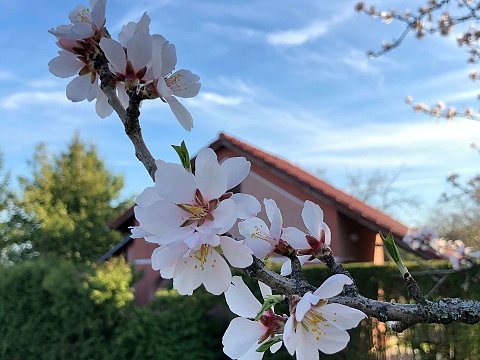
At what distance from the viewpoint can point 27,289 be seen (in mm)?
6426

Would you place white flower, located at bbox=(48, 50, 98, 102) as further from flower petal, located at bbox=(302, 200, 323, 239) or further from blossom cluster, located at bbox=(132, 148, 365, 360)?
flower petal, located at bbox=(302, 200, 323, 239)

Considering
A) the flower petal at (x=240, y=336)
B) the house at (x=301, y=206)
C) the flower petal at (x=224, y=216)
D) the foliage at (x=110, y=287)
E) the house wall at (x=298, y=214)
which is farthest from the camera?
the house wall at (x=298, y=214)

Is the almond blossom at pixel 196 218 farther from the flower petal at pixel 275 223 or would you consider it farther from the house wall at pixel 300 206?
the house wall at pixel 300 206

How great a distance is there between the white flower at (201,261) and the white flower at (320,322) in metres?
0.08

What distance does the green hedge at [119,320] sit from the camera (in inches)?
223

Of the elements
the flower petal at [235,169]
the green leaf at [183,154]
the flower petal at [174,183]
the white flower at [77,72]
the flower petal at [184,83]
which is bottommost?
the flower petal at [174,183]

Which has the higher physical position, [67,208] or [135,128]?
[67,208]

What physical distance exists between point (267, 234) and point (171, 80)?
10.3 inches

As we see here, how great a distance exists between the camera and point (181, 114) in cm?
78

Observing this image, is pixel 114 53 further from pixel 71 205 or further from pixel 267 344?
pixel 71 205

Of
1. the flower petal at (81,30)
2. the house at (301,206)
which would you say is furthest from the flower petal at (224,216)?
the house at (301,206)

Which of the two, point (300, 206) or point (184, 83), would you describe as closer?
point (184, 83)

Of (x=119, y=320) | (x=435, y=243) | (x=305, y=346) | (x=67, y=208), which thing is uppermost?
(x=67, y=208)

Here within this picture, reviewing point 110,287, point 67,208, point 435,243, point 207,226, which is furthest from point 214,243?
point 67,208
